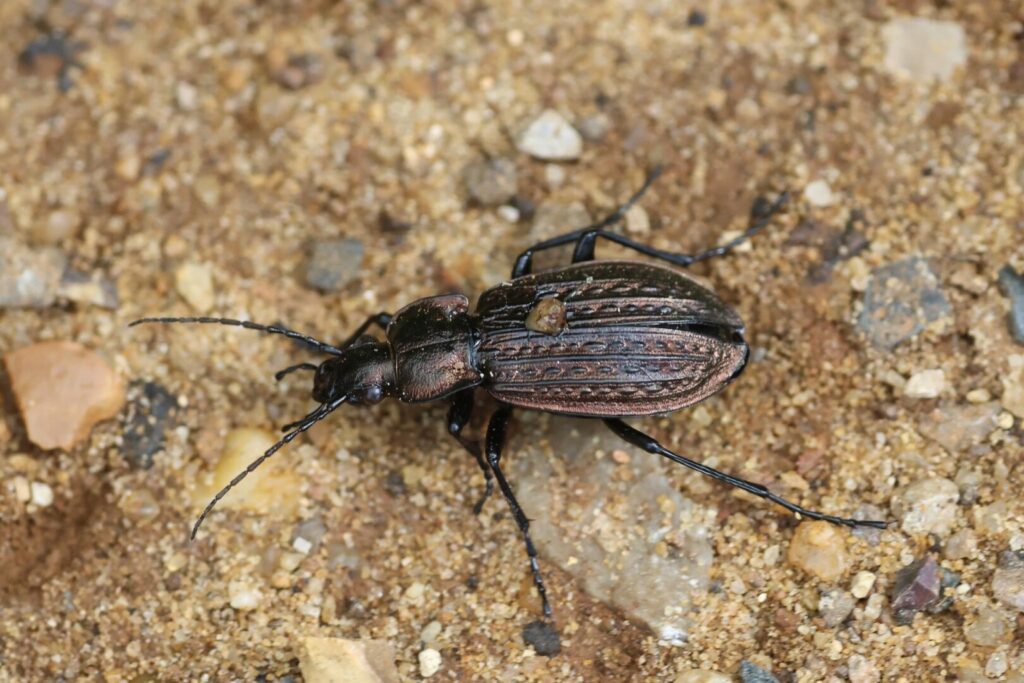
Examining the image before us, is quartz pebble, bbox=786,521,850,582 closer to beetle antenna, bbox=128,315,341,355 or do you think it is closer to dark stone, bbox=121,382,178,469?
beetle antenna, bbox=128,315,341,355

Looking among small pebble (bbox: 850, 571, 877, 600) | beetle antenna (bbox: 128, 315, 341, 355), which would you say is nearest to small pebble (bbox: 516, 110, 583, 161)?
beetle antenna (bbox: 128, 315, 341, 355)

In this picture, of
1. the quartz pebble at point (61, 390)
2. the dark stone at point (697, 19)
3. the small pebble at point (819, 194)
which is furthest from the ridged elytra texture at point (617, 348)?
the quartz pebble at point (61, 390)

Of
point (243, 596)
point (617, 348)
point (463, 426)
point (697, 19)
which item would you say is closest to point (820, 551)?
point (617, 348)

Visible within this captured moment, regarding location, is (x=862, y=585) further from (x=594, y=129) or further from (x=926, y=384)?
(x=594, y=129)

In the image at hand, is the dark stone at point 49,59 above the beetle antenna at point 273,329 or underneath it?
above

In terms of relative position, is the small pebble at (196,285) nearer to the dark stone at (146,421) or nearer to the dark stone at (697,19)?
the dark stone at (146,421)

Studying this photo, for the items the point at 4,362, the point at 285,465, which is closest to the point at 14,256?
the point at 4,362
